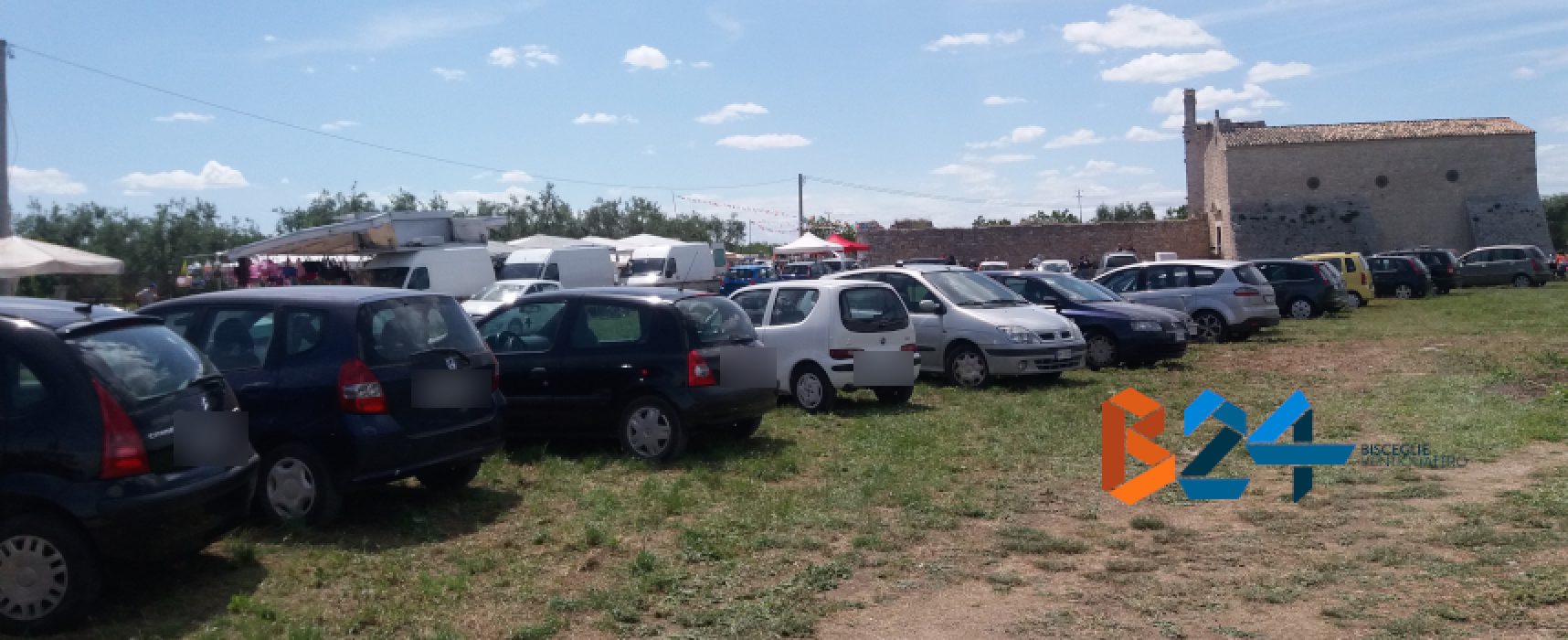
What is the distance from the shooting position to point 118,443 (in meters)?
5.05

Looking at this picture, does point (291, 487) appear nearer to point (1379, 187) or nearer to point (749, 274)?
point (749, 274)

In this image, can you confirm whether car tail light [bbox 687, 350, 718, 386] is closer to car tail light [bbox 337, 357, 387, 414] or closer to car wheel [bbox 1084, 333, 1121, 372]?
car tail light [bbox 337, 357, 387, 414]

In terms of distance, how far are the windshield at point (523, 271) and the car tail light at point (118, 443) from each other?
2441cm

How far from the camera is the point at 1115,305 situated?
1647 centimetres

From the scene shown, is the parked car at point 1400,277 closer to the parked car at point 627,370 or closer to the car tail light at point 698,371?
the parked car at point 627,370

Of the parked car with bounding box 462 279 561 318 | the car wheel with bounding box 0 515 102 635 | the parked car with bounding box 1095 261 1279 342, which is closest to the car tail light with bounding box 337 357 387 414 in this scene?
the car wheel with bounding box 0 515 102 635

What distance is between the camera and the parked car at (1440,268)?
117 ft

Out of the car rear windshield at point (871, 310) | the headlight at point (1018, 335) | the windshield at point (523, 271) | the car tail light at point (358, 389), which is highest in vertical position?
the windshield at point (523, 271)

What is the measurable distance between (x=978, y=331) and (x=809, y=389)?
106 inches

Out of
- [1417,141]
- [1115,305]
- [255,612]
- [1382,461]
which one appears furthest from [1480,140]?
[255,612]

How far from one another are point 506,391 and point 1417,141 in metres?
54.1

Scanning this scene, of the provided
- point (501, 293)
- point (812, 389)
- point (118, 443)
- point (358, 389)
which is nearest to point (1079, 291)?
point (812, 389)

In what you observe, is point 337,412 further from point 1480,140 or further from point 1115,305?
point 1480,140

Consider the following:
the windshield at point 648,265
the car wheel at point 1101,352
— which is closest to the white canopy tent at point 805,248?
the windshield at point 648,265
